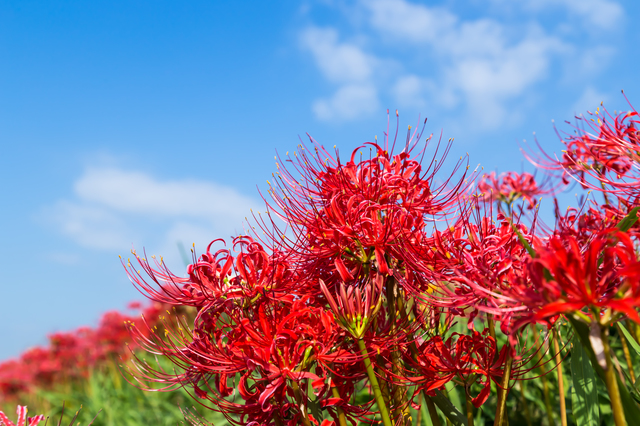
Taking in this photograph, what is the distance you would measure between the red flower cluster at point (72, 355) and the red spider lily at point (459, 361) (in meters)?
8.53

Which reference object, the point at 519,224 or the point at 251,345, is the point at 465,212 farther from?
the point at 251,345

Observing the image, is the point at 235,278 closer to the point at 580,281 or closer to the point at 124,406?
the point at 580,281

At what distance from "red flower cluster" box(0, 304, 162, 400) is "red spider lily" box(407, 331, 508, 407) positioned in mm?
8527

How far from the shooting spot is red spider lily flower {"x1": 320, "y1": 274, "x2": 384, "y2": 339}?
7.02 ft

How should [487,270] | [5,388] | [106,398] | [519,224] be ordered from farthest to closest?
[5,388], [106,398], [519,224], [487,270]

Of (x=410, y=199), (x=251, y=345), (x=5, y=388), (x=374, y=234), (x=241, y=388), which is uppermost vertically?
(x=5, y=388)

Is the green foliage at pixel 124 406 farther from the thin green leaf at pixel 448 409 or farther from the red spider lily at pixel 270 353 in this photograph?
the thin green leaf at pixel 448 409

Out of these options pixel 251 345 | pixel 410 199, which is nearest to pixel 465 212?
pixel 410 199

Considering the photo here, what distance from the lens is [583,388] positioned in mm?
2492

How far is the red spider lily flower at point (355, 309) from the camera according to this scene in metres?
2.14

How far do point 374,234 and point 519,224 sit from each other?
769 millimetres

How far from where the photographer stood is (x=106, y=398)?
7727 millimetres

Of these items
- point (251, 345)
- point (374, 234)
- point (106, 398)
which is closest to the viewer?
point (251, 345)

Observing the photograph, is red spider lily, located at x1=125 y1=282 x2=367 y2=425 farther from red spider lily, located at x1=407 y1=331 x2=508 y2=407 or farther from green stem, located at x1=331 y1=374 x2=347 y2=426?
red spider lily, located at x1=407 y1=331 x2=508 y2=407
